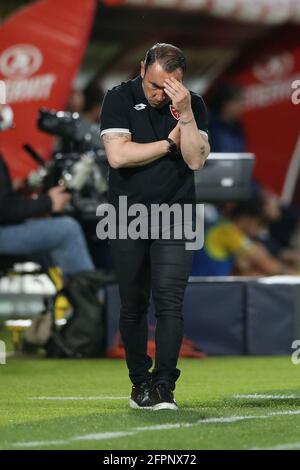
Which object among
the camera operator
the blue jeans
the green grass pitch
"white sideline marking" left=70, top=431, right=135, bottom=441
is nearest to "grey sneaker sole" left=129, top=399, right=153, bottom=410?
the green grass pitch

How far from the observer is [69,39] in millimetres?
13961

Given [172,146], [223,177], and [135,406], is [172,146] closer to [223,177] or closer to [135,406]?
[135,406]

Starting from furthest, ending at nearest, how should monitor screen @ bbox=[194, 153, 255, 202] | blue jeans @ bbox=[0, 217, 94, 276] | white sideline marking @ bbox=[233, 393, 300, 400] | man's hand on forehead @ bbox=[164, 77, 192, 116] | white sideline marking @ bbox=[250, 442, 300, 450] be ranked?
1. monitor screen @ bbox=[194, 153, 255, 202]
2. blue jeans @ bbox=[0, 217, 94, 276]
3. white sideline marking @ bbox=[233, 393, 300, 400]
4. man's hand on forehead @ bbox=[164, 77, 192, 116]
5. white sideline marking @ bbox=[250, 442, 300, 450]

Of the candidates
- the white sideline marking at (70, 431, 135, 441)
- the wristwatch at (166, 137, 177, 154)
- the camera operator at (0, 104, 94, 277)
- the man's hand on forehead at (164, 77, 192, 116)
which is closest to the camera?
the white sideline marking at (70, 431, 135, 441)

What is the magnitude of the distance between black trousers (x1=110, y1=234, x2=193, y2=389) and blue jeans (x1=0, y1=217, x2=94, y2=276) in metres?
3.51

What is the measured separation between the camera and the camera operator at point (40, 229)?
34.1 ft

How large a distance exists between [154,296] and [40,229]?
3706 mm

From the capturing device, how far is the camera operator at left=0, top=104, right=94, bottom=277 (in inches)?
409

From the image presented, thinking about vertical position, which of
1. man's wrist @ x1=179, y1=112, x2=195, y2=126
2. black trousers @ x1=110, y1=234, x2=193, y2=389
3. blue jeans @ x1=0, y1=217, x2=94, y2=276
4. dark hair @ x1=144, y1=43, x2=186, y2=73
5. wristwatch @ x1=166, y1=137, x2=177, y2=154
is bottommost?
black trousers @ x1=110, y1=234, x2=193, y2=389

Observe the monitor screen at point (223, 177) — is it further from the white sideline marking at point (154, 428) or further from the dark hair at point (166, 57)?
the white sideline marking at point (154, 428)

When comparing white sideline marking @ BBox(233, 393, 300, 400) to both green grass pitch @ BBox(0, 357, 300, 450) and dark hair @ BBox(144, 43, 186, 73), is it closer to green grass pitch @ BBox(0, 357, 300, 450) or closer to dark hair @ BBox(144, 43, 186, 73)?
green grass pitch @ BBox(0, 357, 300, 450)

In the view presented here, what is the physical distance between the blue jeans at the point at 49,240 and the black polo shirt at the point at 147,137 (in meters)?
3.58

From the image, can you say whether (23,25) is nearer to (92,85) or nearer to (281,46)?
(92,85)

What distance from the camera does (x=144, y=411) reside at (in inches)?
273
